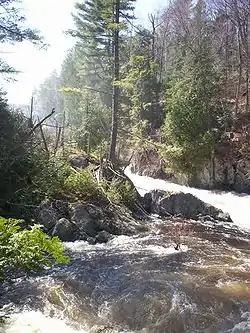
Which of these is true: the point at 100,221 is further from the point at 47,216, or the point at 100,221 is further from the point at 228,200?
the point at 228,200

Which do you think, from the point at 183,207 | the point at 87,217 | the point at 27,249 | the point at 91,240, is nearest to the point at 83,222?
the point at 87,217

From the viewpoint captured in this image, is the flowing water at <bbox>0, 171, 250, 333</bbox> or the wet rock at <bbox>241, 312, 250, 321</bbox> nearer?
the flowing water at <bbox>0, 171, 250, 333</bbox>

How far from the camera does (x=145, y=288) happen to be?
6406mm

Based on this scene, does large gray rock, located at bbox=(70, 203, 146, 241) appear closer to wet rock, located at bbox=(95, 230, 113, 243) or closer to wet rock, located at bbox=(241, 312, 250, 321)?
wet rock, located at bbox=(95, 230, 113, 243)

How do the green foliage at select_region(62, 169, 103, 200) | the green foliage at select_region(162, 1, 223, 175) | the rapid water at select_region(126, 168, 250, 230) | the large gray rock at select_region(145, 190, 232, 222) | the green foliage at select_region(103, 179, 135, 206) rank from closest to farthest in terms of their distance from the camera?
1. the green foliage at select_region(62, 169, 103, 200)
2. the green foliage at select_region(103, 179, 135, 206)
3. the large gray rock at select_region(145, 190, 232, 222)
4. the rapid water at select_region(126, 168, 250, 230)
5. the green foliage at select_region(162, 1, 223, 175)

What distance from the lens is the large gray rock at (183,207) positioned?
12633mm

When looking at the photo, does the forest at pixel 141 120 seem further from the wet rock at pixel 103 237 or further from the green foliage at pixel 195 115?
the wet rock at pixel 103 237

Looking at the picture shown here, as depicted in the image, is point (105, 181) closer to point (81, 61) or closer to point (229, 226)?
point (229, 226)

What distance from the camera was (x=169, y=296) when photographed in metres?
6.05

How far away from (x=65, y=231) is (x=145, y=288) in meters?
3.49

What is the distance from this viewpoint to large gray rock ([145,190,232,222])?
497 inches

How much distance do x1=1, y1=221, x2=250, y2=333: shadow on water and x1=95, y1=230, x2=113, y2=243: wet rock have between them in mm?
187

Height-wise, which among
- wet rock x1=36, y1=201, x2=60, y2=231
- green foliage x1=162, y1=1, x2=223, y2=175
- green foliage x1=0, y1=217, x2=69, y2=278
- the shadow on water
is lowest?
the shadow on water

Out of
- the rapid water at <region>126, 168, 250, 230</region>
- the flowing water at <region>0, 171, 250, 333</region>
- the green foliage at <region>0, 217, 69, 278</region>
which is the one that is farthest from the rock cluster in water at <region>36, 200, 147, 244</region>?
the green foliage at <region>0, 217, 69, 278</region>
